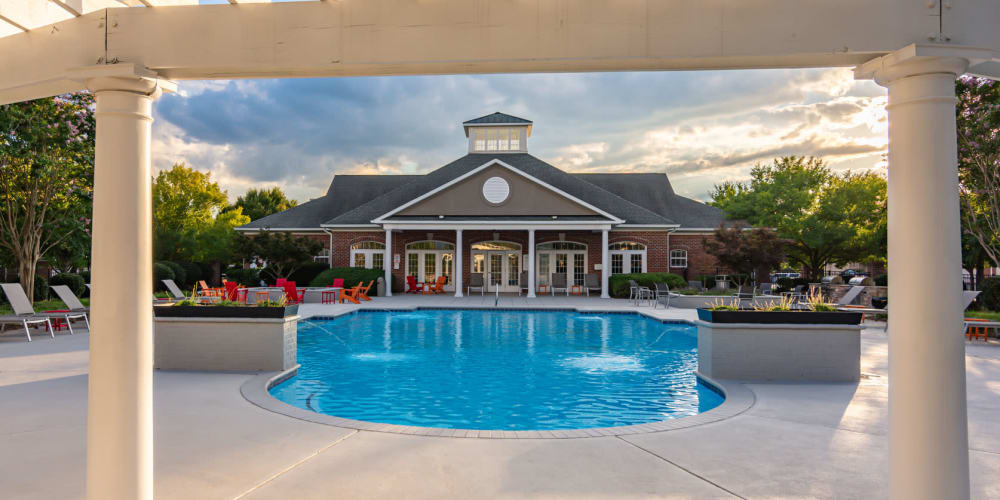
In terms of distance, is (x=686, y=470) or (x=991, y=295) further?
(x=991, y=295)

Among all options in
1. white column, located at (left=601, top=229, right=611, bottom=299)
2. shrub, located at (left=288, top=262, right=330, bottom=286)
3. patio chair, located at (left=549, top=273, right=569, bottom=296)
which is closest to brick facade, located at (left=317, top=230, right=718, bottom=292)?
shrub, located at (left=288, top=262, right=330, bottom=286)

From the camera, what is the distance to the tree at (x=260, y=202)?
203 ft

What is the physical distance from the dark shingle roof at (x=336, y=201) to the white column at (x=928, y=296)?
30165mm

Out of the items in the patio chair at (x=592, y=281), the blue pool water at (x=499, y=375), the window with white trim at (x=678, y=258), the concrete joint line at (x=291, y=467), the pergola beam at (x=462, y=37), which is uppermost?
the pergola beam at (x=462, y=37)

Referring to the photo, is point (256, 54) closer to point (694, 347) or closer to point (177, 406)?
point (177, 406)

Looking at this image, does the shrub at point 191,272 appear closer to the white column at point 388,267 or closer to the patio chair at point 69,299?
the white column at point 388,267

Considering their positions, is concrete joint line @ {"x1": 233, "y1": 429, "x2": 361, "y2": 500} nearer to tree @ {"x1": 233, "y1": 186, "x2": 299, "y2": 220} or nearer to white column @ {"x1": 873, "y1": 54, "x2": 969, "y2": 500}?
white column @ {"x1": 873, "y1": 54, "x2": 969, "y2": 500}

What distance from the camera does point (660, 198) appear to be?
3347 cm

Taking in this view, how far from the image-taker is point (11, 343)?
11.5 m

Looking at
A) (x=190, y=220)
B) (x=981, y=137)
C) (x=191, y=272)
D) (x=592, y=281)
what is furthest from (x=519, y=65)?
(x=190, y=220)

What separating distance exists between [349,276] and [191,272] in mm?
11944

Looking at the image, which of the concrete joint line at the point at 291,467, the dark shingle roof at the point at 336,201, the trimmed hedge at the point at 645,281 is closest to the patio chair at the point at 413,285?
the dark shingle roof at the point at 336,201

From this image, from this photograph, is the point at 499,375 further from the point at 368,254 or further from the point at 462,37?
the point at 368,254

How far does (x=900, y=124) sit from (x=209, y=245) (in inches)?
1434
